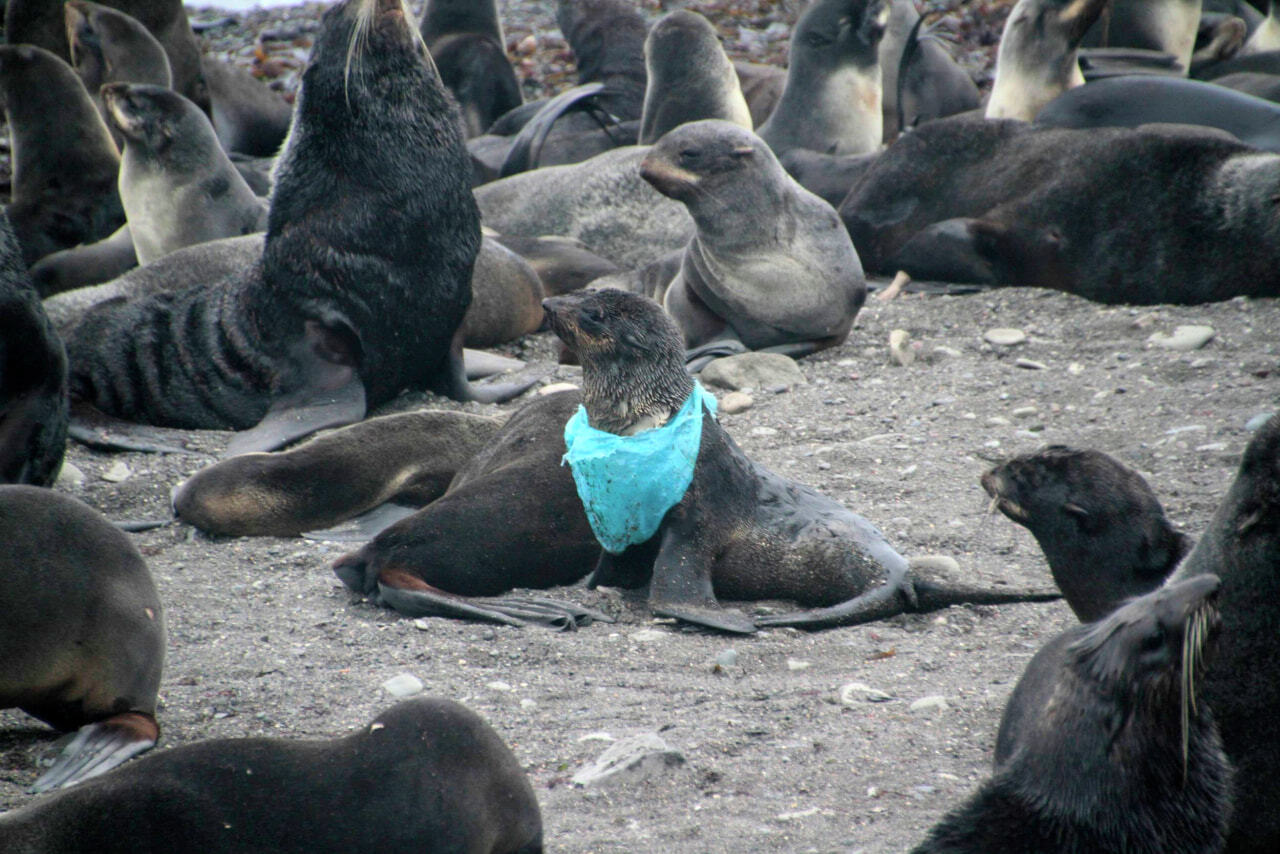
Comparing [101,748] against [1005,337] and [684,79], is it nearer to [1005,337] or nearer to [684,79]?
[1005,337]

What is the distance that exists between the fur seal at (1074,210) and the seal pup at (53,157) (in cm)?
457

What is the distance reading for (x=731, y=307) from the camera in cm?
613

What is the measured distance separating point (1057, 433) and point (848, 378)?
1.23 m

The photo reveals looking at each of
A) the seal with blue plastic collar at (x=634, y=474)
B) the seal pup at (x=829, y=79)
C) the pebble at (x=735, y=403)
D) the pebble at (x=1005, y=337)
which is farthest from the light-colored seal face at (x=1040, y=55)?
the seal with blue plastic collar at (x=634, y=474)

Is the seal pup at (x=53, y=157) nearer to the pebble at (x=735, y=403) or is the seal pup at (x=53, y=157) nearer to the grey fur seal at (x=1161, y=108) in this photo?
the pebble at (x=735, y=403)

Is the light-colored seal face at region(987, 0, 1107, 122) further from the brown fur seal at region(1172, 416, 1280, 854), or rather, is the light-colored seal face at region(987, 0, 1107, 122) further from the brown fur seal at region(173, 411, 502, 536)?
the brown fur seal at region(1172, 416, 1280, 854)

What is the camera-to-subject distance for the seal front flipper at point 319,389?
5102mm

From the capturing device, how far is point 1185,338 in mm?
5465

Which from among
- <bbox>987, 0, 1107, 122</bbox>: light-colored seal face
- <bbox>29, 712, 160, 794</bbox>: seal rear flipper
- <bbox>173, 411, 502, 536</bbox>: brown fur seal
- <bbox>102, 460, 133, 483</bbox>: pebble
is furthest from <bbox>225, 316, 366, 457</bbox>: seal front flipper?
<bbox>987, 0, 1107, 122</bbox>: light-colored seal face

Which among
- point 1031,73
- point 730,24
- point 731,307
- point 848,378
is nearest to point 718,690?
point 848,378

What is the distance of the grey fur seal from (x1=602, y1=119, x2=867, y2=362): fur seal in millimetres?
1839

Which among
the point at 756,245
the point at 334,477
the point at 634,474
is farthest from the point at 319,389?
the point at 634,474

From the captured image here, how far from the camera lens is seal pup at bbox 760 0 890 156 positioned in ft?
28.0

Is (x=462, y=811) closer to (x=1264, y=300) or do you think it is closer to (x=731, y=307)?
(x=731, y=307)
